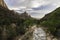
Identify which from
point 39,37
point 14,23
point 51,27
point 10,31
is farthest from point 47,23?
point 14,23

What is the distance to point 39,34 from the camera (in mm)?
25125

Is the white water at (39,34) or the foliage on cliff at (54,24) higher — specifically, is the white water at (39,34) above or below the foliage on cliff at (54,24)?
below

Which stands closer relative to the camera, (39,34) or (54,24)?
(39,34)

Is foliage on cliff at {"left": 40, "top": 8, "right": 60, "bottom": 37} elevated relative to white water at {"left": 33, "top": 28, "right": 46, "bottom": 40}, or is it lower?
elevated

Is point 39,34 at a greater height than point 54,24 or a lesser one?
lesser

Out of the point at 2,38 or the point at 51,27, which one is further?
the point at 2,38

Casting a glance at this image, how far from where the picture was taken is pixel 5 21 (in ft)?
147

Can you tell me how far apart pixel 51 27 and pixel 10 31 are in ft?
41.9

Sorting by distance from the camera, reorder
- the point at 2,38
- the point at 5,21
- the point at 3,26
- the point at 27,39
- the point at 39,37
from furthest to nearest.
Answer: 1. the point at 5,21
2. the point at 3,26
3. the point at 2,38
4. the point at 27,39
5. the point at 39,37

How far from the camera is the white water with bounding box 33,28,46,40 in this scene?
2492 cm

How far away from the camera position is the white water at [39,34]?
2492cm

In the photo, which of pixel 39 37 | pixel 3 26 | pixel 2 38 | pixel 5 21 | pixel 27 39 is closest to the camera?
pixel 39 37

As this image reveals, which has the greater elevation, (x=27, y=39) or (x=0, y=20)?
(x=0, y=20)

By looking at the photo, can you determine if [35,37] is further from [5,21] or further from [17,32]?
[5,21]
